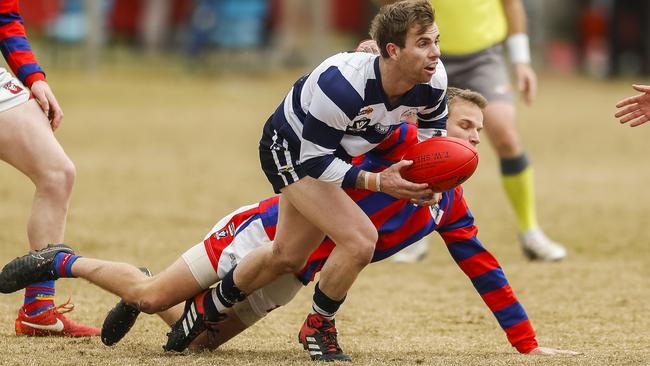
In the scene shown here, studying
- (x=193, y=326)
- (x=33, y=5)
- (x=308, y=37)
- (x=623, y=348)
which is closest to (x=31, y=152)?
(x=193, y=326)

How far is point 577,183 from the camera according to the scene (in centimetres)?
1201

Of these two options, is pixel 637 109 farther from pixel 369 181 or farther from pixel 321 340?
pixel 321 340

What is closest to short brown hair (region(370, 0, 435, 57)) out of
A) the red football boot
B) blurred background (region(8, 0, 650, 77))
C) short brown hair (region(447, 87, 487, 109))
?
short brown hair (region(447, 87, 487, 109))

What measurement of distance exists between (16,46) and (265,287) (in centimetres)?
169

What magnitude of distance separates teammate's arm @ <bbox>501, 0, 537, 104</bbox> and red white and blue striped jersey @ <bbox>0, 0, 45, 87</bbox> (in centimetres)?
338

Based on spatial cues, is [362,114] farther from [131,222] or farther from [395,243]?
[131,222]

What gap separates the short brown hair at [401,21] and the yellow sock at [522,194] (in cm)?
332

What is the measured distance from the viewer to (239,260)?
5367mm

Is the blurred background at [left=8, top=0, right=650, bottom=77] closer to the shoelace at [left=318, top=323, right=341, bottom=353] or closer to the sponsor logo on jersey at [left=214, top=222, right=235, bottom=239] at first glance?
the sponsor logo on jersey at [left=214, top=222, right=235, bottom=239]

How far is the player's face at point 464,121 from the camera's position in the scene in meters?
5.50

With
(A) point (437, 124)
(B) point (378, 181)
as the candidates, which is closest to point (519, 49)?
(A) point (437, 124)

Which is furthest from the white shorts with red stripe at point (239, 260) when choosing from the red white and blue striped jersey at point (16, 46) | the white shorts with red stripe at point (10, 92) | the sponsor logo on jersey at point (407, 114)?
the red white and blue striped jersey at point (16, 46)

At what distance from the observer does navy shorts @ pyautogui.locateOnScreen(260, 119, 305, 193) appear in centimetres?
513

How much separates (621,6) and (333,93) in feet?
61.8
